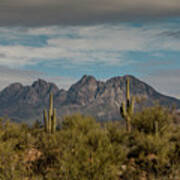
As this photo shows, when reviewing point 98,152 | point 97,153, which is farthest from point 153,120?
point 97,153

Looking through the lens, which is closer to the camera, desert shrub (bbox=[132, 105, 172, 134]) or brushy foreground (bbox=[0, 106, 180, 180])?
brushy foreground (bbox=[0, 106, 180, 180])

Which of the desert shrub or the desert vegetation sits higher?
the desert shrub

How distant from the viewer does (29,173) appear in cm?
1555

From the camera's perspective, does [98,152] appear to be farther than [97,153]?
Yes

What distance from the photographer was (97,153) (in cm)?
1417

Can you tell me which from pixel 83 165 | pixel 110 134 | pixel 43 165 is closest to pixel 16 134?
pixel 43 165

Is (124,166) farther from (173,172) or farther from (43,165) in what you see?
(43,165)

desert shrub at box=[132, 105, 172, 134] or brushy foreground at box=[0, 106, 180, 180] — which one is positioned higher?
desert shrub at box=[132, 105, 172, 134]

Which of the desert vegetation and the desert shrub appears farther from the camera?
the desert shrub

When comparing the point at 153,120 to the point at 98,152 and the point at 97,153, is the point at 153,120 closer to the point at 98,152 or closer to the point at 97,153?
the point at 98,152

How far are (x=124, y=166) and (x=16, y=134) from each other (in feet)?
32.5

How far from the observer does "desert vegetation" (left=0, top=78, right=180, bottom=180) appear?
43.1ft

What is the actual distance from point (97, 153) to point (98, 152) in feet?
1.04

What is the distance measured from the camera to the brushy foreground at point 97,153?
13.1 meters
